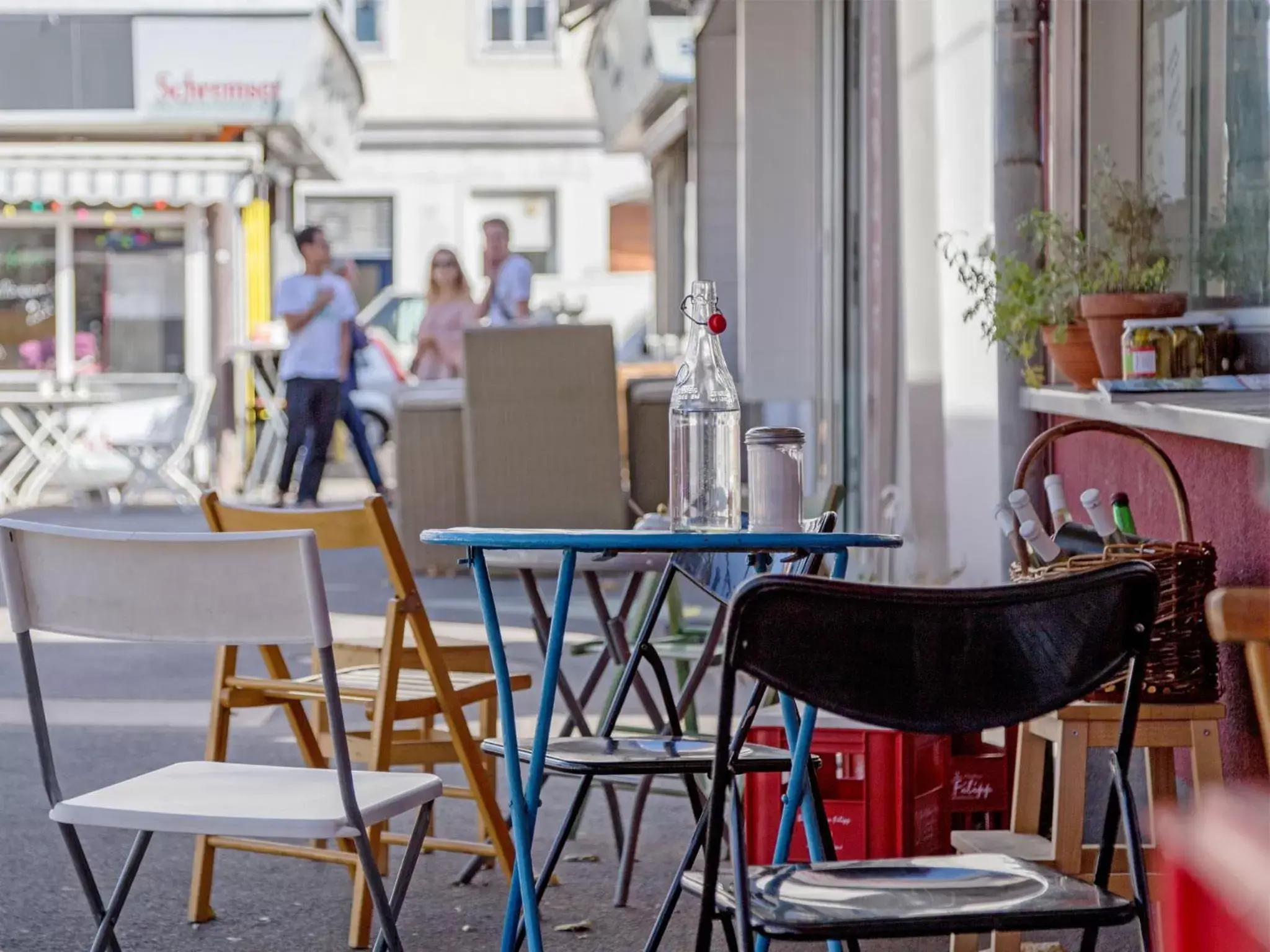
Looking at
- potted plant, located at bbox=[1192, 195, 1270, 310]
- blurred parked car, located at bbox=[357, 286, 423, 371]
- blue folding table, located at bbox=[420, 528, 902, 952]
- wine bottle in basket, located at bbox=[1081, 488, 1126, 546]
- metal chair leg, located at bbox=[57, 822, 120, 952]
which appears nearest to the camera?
blue folding table, located at bbox=[420, 528, 902, 952]

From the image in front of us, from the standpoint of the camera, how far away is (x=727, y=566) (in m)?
3.65

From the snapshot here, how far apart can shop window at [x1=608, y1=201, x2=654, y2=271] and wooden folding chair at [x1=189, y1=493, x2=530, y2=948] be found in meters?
22.9

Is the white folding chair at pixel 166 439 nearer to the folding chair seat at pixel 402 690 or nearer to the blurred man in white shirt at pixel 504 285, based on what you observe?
the blurred man in white shirt at pixel 504 285

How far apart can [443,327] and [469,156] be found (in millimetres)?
A: 15674

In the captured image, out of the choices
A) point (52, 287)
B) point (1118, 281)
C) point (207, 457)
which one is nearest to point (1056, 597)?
point (1118, 281)

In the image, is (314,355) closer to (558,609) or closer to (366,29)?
(558,609)

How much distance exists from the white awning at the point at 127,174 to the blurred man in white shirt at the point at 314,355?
4.34m

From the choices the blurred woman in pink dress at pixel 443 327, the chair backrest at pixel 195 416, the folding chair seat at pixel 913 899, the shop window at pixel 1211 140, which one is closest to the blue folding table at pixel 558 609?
the folding chair seat at pixel 913 899

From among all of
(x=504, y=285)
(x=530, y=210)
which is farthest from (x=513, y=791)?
(x=530, y=210)

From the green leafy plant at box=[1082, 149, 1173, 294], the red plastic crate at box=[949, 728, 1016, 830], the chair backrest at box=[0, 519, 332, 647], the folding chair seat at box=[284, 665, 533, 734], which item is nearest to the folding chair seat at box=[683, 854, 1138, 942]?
the chair backrest at box=[0, 519, 332, 647]

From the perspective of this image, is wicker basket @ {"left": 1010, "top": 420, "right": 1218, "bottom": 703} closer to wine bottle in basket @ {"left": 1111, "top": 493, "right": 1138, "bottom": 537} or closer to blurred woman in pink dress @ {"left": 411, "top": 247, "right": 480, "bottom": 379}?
wine bottle in basket @ {"left": 1111, "top": 493, "right": 1138, "bottom": 537}

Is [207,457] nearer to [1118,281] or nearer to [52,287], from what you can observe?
[52,287]

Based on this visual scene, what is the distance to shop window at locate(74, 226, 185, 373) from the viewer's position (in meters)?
17.4

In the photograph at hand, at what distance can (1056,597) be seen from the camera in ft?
7.76
